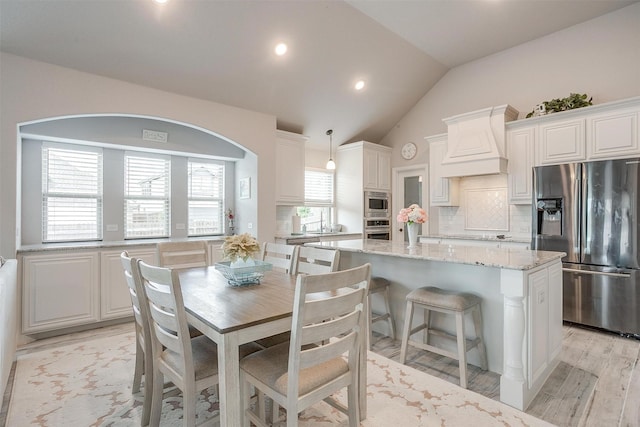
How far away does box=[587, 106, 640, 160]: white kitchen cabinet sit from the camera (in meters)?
3.40

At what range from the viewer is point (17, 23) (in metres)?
2.71

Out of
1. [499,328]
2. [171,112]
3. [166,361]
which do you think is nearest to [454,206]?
[499,328]

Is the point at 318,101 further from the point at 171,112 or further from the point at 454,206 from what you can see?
the point at 454,206

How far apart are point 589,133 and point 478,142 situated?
1.18 metres

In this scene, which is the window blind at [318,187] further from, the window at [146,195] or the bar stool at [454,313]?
the bar stool at [454,313]

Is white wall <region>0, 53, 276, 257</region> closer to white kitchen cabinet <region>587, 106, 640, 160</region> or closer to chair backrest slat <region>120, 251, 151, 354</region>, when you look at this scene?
chair backrest slat <region>120, 251, 151, 354</region>

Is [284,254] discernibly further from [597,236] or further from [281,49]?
[597,236]

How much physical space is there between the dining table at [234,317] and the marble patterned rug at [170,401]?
0.29 metres

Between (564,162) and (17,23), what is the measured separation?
5.71m

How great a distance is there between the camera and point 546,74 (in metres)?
4.48

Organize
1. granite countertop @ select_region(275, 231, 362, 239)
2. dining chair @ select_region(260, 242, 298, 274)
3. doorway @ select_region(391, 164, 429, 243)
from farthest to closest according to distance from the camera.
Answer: doorway @ select_region(391, 164, 429, 243) → granite countertop @ select_region(275, 231, 362, 239) → dining chair @ select_region(260, 242, 298, 274)

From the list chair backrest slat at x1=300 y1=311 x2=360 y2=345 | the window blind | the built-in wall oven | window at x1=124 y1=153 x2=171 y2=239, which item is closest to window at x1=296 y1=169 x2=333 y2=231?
the window blind

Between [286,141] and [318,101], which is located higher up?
[318,101]

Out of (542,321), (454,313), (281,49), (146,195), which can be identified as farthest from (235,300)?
(146,195)
